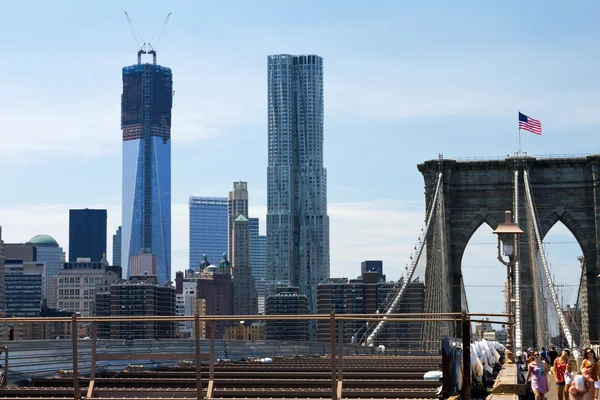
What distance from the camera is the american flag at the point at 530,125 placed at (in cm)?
8281

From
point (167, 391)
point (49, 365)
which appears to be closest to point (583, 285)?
point (49, 365)

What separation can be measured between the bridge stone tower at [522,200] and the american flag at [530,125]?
5.65m

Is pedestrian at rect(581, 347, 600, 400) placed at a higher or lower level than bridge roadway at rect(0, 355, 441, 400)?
higher

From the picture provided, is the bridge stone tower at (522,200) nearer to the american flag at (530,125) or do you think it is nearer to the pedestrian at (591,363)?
the american flag at (530,125)

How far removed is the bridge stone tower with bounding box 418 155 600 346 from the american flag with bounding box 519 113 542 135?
5.65m

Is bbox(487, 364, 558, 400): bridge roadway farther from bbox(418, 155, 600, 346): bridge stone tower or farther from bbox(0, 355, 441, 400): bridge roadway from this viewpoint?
bbox(418, 155, 600, 346): bridge stone tower

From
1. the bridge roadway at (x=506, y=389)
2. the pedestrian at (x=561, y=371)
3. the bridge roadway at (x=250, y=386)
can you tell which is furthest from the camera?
the pedestrian at (x=561, y=371)

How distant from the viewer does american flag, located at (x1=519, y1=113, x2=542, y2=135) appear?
272 ft

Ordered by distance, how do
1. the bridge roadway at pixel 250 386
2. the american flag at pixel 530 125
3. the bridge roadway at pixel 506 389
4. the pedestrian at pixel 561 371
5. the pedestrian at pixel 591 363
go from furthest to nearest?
the american flag at pixel 530 125
the pedestrian at pixel 561 371
the bridge roadway at pixel 506 389
the pedestrian at pixel 591 363
the bridge roadway at pixel 250 386

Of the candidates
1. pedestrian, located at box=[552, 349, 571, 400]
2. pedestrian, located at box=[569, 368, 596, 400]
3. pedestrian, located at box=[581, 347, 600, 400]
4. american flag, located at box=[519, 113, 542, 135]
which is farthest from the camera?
american flag, located at box=[519, 113, 542, 135]

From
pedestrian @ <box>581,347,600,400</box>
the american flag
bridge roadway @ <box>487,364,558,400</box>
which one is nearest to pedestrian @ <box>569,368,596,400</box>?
pedestrian @ <box>581,347,600,400</box>

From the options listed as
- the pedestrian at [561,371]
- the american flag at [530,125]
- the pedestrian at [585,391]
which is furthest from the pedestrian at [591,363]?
the american flag at [530,125]

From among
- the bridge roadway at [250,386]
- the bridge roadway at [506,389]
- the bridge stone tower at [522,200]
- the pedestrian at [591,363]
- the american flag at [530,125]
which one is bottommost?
the bridge roadway at [506,389]

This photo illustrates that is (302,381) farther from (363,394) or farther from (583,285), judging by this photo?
(583,285)
